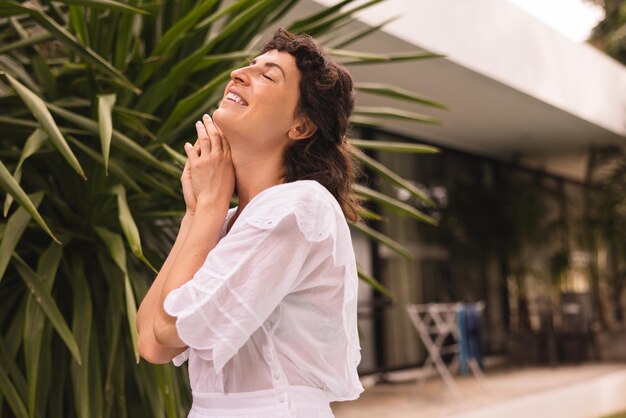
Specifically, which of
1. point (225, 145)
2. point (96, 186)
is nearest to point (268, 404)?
point (225, 145)

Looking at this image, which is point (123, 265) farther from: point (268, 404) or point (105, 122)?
point (268, 404)

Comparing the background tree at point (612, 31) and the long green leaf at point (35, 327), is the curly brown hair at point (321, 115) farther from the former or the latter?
the background tree at point (612, 31)

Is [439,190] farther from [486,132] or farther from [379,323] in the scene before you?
[379,323]

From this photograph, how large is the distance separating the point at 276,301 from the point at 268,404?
142 mm

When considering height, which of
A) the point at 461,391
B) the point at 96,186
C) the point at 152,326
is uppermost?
the point at 96,186

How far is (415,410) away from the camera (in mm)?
5719

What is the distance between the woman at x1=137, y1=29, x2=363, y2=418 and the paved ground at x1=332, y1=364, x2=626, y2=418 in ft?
14.7

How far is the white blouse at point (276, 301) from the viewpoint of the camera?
1.02 m

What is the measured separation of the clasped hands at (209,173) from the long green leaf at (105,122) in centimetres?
61

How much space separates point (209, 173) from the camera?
1.19m

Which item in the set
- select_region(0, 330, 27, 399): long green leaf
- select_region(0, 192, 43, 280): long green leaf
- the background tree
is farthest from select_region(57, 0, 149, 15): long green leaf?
the background tree

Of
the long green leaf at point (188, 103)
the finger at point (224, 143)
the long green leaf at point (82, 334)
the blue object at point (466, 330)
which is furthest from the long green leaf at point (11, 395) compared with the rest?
the blue object at point (466, 330)

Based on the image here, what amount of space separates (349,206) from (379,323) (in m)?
6.49

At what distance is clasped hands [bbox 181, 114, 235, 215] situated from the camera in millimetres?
1182
